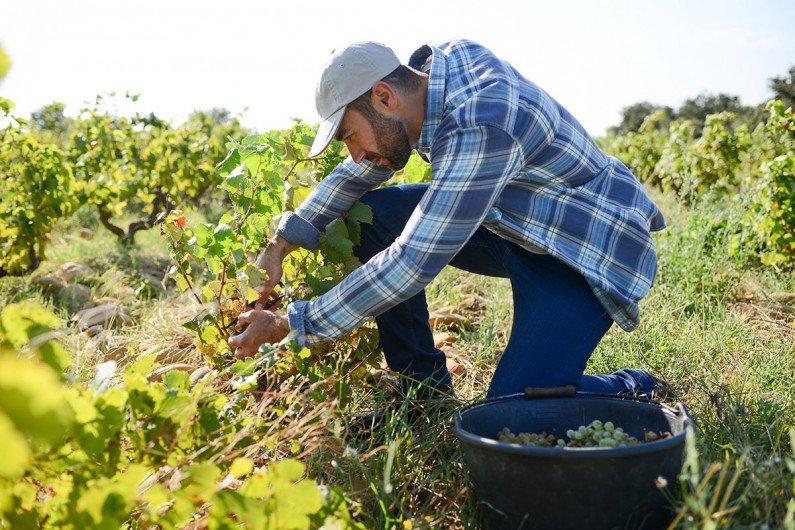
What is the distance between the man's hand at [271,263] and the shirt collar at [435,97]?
0.65 meters

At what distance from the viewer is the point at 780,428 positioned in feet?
6.06

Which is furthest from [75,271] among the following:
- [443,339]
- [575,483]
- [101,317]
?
[575,483]

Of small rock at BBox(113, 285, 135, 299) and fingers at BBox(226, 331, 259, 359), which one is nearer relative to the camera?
fingers at BBox(226, 331, 259, 359)

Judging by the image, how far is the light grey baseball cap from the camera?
186 cm

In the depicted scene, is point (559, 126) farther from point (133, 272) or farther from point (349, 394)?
point (133, 272)

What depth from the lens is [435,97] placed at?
1909 mm

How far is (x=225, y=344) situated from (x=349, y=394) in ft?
1.55

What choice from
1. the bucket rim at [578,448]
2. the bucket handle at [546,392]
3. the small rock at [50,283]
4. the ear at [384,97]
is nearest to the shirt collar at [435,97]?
the ear at [384,97]

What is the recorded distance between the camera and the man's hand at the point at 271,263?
2.17m

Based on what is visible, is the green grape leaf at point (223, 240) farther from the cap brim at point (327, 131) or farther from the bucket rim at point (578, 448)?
the bucket rim at point (578, 448)

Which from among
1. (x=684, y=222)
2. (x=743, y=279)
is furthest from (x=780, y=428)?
(x=684, y=222)

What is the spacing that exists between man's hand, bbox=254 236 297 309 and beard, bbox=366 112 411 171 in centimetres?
47

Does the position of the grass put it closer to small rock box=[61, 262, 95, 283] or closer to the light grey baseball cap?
small rock box=[61, 262, 95, 283]

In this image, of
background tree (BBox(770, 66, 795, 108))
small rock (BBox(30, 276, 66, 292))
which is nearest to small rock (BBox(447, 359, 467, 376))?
small rock (BBox(30, 276, 66, 292))
